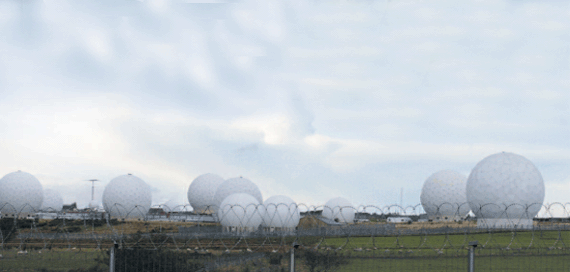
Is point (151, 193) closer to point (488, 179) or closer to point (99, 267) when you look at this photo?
point (488, 179)

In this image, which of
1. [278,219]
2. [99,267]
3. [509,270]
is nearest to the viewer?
[99,267]

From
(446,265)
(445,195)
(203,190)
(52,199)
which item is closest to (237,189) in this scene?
(203,190)

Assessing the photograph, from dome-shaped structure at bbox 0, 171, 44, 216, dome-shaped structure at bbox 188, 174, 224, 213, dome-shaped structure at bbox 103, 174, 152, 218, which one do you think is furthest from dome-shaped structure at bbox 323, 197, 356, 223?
dome-shaped structure at bbox 0, 171, 44, 216

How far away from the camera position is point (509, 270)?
18328 mm

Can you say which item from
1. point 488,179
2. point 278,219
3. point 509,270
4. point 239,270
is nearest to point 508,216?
point 488,179

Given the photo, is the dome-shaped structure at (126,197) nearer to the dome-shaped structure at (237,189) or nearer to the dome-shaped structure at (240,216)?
the dome-shaped structure at (237,189)

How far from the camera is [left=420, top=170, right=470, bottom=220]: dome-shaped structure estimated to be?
70.1 m

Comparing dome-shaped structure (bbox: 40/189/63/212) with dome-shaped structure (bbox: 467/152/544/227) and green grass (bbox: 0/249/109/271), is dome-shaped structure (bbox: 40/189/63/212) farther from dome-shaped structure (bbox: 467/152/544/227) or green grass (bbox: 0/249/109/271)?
green grass (bbox: 0/249/109/271)

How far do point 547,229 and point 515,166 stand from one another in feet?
35.1

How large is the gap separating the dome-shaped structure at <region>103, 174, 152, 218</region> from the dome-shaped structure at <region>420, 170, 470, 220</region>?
34943mm

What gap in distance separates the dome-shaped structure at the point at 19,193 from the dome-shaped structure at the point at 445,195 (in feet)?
159

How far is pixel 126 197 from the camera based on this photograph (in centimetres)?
6462

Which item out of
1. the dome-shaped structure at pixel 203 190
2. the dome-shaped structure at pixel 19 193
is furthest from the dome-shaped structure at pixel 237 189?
the dome-shaped structure at pixel 19 193

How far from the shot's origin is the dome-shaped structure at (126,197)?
211 ft
